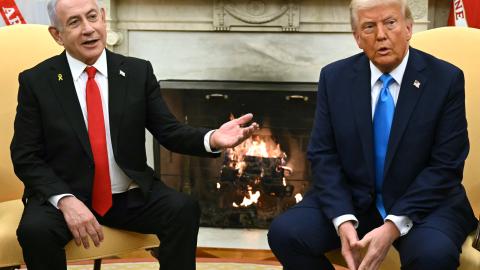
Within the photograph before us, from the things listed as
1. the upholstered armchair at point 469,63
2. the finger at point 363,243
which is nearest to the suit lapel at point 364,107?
the finger at point 363,243

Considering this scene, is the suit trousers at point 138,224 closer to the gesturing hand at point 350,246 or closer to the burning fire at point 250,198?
the gesturing hand at point 350,246

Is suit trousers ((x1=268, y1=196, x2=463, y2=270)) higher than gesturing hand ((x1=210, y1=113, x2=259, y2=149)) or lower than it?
lower

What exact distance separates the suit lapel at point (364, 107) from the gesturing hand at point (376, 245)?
0.21 metres

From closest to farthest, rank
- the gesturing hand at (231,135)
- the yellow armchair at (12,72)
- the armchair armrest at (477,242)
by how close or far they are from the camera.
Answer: the armchair armrest at (477,242)
the gesturing hand at (231,135)
the yellow armchair at (12,72)

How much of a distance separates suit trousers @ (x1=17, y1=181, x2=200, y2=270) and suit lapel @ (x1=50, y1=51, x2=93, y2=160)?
206mm

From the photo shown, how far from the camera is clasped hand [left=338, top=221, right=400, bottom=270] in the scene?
2.03 m

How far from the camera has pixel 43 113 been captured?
240 cm

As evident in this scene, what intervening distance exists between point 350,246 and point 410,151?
34 cm

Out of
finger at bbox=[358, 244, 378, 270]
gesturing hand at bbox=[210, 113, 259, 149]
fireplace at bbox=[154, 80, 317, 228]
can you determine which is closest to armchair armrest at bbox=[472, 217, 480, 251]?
finger at bbox=[358, 244, 378, 270]

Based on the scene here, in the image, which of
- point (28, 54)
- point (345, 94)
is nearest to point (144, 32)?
point (28, 54)

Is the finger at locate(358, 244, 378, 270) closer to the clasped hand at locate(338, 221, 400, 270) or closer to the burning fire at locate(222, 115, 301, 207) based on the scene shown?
the clasped hand at locate(338, 221, 400, 270)

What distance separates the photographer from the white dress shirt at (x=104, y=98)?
242 cm

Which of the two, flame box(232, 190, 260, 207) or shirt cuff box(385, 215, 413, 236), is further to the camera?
flame box(232, 190, 260, 207)

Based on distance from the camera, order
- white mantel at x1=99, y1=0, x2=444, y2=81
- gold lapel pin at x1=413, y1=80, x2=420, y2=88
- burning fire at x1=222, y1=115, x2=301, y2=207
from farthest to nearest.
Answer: burning fire at x1=222, y1=115, x2=301, y2=207, white mantel at x1=99, y1=0, x2=444, y2=81, gold lapel pin at x1=413, y1=80, x2=420, y2=88
